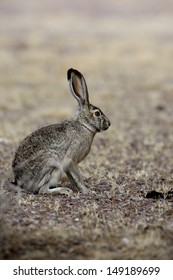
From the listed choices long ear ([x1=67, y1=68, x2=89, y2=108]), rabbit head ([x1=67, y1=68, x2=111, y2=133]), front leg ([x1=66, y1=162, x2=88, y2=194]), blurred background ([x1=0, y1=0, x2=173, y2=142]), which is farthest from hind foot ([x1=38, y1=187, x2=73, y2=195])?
blurred background ([x1=0, y1=0, x2=173, y2=142])

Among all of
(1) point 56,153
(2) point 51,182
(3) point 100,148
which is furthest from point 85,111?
(3) point 100,148

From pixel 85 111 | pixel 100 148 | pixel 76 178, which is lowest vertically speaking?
pixel 76 178

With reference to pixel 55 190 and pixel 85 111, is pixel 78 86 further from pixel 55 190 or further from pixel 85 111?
pixel 55 190

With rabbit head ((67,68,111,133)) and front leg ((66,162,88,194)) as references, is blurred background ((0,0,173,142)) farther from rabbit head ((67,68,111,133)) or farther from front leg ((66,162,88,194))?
front leg ((66,162,88,194))

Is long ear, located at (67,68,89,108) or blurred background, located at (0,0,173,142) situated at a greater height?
blurred background, located at (0,0,173,142)

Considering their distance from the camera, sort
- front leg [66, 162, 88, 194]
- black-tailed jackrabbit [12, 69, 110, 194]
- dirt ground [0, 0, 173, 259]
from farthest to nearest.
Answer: front leg [66, 162, 88, 194] < black-tailed jackrabbit [12, 69, 110, 194] < dirt ground [0, 0, 173, 259]
